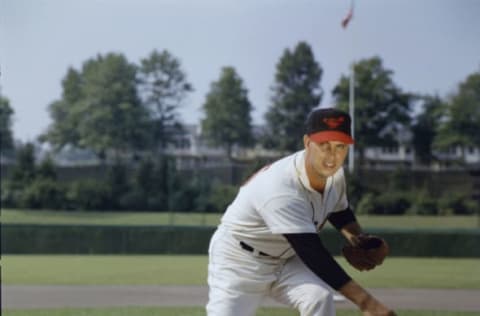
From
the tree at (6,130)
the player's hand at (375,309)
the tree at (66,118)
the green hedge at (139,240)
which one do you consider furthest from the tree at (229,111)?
the player's hand at (375,309)

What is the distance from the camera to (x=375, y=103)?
4075 centimetres

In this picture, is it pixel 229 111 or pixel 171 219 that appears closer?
pixel 171 219

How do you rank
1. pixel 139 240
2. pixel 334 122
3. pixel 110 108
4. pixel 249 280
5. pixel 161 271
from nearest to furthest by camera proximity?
pixel 334 122, pixel 249 280, pixel 161 271, pixel 139 240, pixel 110 108

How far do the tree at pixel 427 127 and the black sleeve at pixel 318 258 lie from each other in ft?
135

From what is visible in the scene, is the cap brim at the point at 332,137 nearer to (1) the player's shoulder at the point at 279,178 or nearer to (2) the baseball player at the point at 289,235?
(2) the baseball player at the point at 289,235

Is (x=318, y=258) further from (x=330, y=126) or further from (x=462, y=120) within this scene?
(x=462, y=120)

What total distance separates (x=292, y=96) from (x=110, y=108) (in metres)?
12.3

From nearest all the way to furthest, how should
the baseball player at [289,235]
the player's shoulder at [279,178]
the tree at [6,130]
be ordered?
the baseball player at [289,235], the player's shoulder at [279,178], the tree at [6,130]

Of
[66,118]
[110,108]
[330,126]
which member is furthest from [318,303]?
[66,118]

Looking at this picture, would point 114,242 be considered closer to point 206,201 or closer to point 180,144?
point 206,201

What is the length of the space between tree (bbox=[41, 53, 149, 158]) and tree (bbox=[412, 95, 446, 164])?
15486 mm

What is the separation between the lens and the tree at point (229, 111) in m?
45.6

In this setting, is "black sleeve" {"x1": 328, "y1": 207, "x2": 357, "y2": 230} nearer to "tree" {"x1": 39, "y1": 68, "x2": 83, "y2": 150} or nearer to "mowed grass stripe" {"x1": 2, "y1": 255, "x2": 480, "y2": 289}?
"mowed grass stripe" {"x1": 2, "y1": 255, "x2": 480, "y2": 289}

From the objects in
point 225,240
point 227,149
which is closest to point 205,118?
point 227,149
